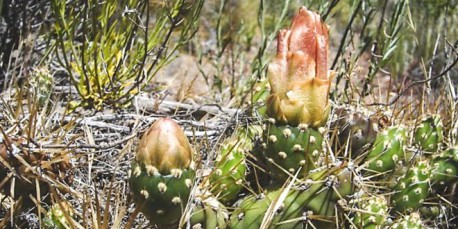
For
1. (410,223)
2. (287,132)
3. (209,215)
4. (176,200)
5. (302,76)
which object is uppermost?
(302,76)

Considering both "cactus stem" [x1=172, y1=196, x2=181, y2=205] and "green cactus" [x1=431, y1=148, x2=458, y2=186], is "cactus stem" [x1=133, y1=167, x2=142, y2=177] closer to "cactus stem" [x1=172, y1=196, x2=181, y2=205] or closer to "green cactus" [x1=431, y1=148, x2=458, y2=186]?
"cactus stem" [x1=172, y1=196, x2=181, y2=205]

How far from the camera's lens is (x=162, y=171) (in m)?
1.56

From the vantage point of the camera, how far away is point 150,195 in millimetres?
1564

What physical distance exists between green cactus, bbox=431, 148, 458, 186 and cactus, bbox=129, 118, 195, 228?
3.23ft

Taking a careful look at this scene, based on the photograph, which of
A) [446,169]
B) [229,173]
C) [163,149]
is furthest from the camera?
[446,169]

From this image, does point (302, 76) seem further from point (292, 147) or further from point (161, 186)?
point (161, 186)

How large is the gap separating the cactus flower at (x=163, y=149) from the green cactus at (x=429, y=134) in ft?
3.62

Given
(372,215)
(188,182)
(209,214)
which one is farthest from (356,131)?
(188,182)

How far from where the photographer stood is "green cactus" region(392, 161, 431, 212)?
2.15 m

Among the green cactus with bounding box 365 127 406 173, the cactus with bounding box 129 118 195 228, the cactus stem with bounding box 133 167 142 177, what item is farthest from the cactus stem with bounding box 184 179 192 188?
the green cactus with bounding box 365 127 406 173

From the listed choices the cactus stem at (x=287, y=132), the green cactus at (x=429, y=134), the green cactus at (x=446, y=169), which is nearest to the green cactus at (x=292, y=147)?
the cactus stem at (x=287, y=132)

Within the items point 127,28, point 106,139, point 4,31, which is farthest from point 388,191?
point 4,31

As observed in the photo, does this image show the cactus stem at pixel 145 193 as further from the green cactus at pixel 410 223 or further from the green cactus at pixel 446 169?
the green cactus at pixel 446 169

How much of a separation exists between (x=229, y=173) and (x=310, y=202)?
26 centimetres
